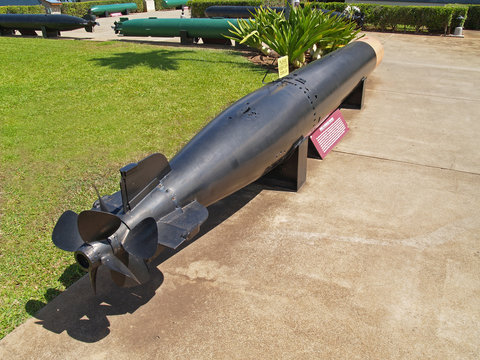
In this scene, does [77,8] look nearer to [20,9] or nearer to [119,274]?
[20,9]

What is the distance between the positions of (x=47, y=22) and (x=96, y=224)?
18.2 metres

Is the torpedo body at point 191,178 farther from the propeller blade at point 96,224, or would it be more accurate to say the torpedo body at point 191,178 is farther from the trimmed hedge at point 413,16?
the trimmed hedge at point 413,16

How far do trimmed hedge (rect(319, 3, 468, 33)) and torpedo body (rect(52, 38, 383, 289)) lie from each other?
16554 millimetres

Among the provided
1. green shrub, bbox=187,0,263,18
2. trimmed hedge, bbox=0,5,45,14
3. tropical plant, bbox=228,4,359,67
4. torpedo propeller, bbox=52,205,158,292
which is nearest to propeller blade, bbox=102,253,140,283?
torpedo propeller, bbox=52,205,158,292

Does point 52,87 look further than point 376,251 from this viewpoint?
Yes

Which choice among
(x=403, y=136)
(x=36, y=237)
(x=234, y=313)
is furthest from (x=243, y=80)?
(x=234, y=313)

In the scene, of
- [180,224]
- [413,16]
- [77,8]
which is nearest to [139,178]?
[180,224]

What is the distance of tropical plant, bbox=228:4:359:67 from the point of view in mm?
10172

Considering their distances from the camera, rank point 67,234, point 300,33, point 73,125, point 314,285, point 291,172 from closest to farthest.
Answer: point 67,234 → point 314,285 → point 291,172 → point 73,125 → point 300,33

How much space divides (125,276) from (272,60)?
11243 millimetres

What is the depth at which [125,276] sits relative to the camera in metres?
2.85

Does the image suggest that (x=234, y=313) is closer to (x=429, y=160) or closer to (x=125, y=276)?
(x=125, y=276)

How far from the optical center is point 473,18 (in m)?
20.7

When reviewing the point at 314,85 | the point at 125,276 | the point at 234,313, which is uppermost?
the point at 314,85
